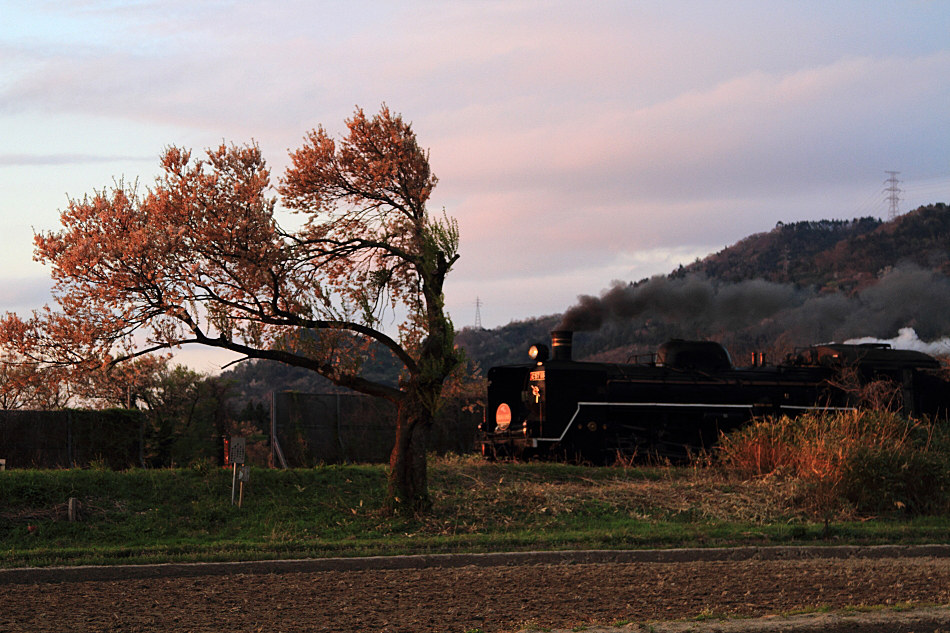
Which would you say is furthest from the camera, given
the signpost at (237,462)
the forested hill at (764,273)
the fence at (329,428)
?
the forested hill at (764,273)

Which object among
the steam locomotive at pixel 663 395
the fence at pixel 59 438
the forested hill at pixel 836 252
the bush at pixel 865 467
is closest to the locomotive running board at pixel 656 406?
the steam locomotive at pixel 663 395

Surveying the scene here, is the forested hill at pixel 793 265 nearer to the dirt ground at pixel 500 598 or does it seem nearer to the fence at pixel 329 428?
the fence at pixel 329 428

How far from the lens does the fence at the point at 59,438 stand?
2108 centimetres

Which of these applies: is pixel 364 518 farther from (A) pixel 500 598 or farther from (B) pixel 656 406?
(B) pixel 656 406

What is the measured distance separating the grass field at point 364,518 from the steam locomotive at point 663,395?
374 centimetres

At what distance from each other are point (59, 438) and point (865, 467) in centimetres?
1718

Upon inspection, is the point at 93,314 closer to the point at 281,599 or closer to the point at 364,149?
the point at 364,149

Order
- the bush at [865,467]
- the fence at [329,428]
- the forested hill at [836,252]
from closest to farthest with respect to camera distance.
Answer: the bush at [865,467] < the fence at [329,428] < the forested hill at [836,252]

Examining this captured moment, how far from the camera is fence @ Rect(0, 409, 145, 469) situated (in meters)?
21.1

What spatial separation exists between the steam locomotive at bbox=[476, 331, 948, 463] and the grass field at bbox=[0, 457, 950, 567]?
3741 millimetres

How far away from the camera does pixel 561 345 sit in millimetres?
21641

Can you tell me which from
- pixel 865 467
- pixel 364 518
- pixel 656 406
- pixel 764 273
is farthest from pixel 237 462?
pixel 764 273

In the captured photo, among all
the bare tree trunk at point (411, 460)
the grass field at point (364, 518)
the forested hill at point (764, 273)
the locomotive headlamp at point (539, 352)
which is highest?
the forested hill at point (764, 273)

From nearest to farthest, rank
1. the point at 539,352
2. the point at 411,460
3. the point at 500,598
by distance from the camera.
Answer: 1. the point at 500,598
2. the point at 411,460
3. the point at 539,352
